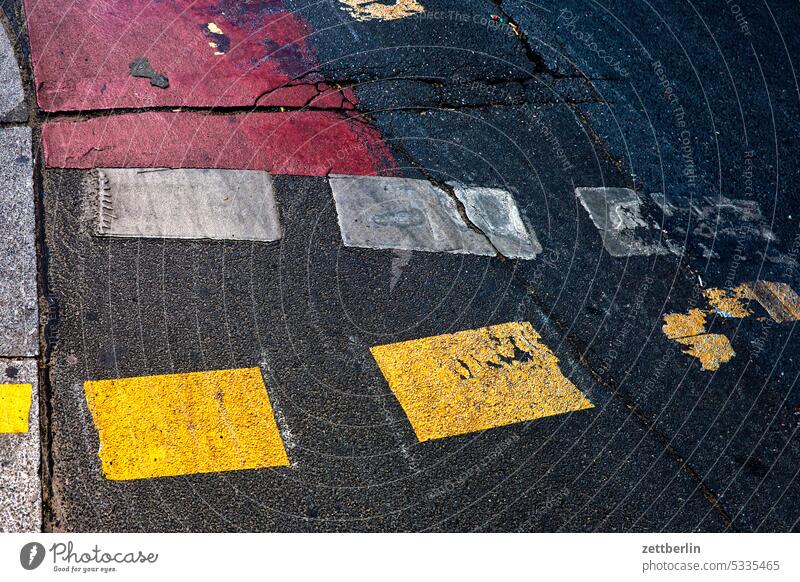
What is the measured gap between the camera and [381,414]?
10.6ft

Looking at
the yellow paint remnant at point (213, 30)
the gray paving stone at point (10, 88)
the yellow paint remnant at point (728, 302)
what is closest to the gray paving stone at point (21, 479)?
the gray paving stone at point (10, 88)

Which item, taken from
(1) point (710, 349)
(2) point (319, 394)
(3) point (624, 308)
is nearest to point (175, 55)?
(2) point (319, 394)

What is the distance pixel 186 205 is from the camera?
146 inches

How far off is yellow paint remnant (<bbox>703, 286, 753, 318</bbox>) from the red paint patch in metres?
1.69

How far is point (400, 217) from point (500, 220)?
51 centimetres

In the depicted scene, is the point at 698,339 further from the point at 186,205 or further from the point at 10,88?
the point at 10,88

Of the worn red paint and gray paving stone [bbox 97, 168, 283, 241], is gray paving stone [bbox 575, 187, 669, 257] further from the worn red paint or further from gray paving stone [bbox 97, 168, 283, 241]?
gray paving stone [bbox 97, 168, 283, 241]

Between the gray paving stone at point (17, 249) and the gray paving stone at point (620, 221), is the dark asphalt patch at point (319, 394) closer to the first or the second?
the gray paving stone at point (17, 249)

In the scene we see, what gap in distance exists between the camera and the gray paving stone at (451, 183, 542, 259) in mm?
4027

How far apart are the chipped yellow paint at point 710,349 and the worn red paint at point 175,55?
2.13 metres

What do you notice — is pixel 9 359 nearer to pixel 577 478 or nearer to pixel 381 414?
pixel 381 414

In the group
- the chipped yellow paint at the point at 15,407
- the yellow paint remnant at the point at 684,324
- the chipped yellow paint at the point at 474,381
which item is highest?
the yellow paint remnant at the point at 684,324

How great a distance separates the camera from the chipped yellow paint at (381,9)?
502cm

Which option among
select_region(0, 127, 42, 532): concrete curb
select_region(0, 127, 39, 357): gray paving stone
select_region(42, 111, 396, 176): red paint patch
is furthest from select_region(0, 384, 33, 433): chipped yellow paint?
select_region(42, 111, 396, 176): red paint patch
